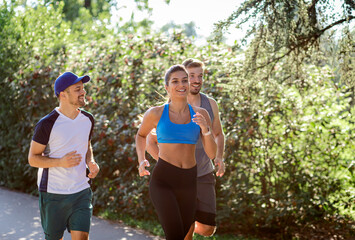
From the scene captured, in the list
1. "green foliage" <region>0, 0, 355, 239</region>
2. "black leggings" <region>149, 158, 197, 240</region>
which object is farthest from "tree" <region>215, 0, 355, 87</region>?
"black leggings" <region>149, 158, 197, 240</region>

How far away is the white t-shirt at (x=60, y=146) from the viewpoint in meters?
4.50

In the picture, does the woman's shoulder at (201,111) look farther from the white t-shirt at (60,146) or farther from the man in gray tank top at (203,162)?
the white t-shirt at (60,146)

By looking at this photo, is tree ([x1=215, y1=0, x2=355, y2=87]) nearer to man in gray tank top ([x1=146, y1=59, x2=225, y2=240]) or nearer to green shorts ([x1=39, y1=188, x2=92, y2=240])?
man in gray tank top ([x1=146, y1=59, x2=225, y2=240])

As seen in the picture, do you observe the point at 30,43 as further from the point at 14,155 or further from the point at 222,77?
the point at 222,77

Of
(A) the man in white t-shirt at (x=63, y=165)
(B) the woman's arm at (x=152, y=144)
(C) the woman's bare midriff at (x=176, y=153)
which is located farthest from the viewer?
(B) the woman's arm at (x=152, y=144)

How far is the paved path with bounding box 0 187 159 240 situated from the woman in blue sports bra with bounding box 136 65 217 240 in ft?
9.23

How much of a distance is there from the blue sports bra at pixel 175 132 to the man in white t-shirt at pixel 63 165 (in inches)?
26.7

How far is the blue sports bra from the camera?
4.58m

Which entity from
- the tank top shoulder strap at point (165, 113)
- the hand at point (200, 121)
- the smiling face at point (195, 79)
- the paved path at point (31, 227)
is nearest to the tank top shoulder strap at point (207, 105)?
the smiling face at point (195, 79)

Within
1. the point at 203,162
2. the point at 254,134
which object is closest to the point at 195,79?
the point at 203,162

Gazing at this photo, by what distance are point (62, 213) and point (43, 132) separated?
0.72 meters

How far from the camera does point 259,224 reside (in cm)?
795

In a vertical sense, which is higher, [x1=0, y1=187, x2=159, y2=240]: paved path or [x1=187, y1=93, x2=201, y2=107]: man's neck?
[x1=187, y1=93, x2=201, y2=107]: man's neck

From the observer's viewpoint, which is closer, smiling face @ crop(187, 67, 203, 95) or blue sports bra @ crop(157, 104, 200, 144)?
blue sports bra @ crop(157, 104, 200, 144)
